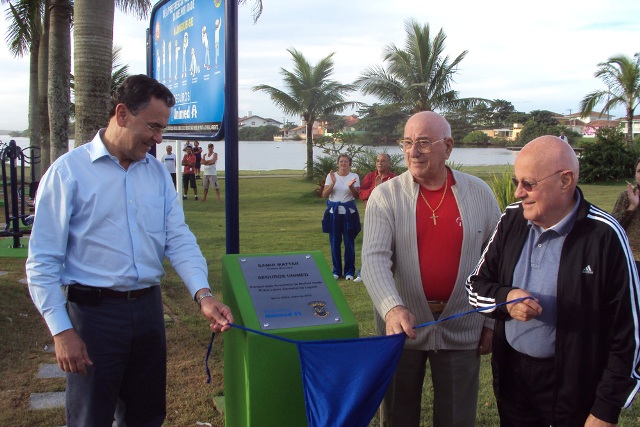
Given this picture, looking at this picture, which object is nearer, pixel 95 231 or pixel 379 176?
pixel 95 231

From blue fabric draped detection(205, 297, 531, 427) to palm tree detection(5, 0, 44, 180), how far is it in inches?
690

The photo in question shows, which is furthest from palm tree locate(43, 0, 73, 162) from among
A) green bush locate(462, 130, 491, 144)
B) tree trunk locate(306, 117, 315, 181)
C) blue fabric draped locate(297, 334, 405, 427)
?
green bush locate(462, 130, 491, 144)

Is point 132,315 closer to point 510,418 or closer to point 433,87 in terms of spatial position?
point 510,418

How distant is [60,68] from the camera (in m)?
12.7

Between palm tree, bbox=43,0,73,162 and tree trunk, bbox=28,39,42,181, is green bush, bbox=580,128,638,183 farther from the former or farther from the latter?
tree trunk, bbox=28,39,42,181

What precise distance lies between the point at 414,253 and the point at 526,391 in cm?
76

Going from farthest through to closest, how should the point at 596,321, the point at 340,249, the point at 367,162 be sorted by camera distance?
the point at 367,162, the point at 340,249, the point at 596,321

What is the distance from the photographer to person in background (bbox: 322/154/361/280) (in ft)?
28.7

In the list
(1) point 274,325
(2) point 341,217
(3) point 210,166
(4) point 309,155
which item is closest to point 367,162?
(3) point 210,166

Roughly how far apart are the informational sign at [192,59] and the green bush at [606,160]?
77.4 ft

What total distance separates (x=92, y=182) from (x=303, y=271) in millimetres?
1130

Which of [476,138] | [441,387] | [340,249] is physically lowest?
[340,249]

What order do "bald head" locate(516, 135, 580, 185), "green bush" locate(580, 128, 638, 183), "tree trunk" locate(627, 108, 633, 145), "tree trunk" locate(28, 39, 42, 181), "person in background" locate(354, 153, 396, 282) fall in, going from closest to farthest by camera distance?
"bald head" locate(516, 135, 580, 185) → "person in background" locate(354, 153, 396, 282) → "tree trunk" locate(28, 39, 42, 181) → "green bush" locate(580, 128, 638, 183) → "tree trunk" locate(627, 108, 633, 145)

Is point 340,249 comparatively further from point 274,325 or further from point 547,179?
point 547,179
